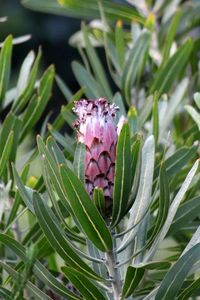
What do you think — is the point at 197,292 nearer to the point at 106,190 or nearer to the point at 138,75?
the point at 106,190

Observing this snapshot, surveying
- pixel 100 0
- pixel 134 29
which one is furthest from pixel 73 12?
pixel 134 29

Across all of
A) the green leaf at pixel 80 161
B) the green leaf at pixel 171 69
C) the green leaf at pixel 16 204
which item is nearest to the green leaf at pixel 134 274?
the green leaf at pixel 80 161

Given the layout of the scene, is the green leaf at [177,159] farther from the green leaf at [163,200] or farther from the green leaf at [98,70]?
the green leaf at [98,70]

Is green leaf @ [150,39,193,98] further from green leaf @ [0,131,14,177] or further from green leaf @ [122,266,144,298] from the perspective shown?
green leaf @ [122,266,144,298]

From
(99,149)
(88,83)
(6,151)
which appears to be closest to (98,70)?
(88,83)

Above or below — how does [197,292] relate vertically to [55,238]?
below
